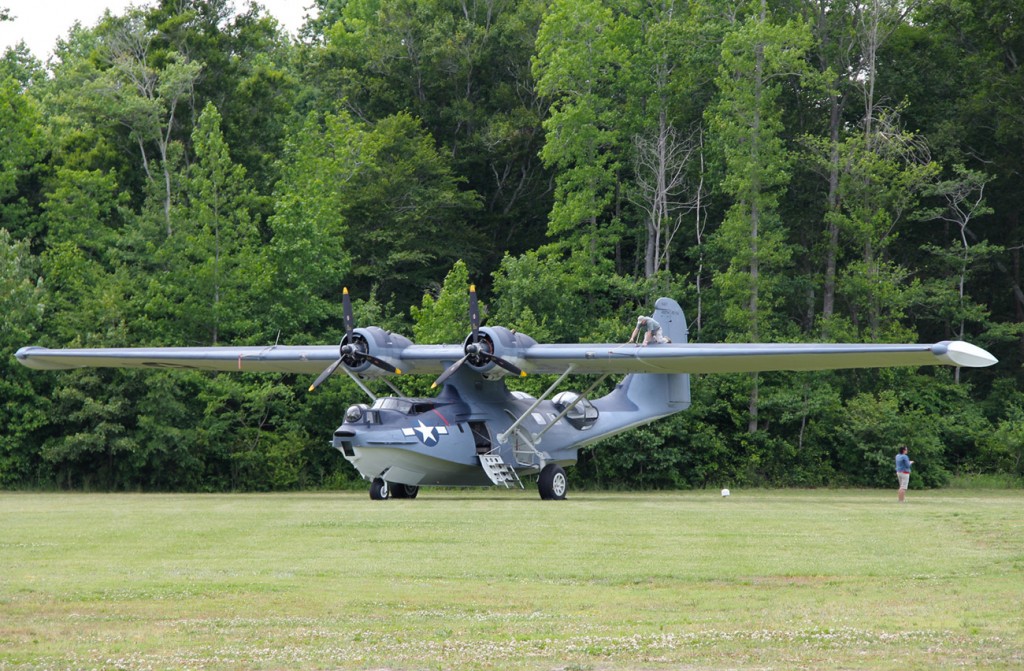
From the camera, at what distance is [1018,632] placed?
35.6 ft

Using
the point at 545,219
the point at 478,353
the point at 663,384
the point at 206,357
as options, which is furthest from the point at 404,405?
the point at 545,219

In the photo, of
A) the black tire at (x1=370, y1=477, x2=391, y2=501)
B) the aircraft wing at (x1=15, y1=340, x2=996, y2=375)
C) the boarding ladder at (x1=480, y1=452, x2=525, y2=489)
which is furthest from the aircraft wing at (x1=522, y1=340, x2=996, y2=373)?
the black tire at (x1=370, y1=477, x2=391, y2=501)

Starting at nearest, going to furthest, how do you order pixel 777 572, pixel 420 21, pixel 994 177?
pixel 777 572, pixel 994 177, pixel 420 21

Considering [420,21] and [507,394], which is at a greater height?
[420,21]

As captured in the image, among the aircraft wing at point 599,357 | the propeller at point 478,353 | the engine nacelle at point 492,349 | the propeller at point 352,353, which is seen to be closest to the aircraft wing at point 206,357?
the aircraft wing at point 599,357

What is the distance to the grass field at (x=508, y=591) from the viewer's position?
1002 centimetres

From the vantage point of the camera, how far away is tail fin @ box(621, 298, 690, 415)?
32.8 metres

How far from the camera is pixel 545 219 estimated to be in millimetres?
53594

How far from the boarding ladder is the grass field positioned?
4.18m

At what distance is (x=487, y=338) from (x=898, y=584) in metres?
14.5

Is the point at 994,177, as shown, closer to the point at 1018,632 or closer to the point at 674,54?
the point at 674,54

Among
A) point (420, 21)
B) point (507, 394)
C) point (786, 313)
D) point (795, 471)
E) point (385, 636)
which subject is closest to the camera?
point (385, 636)

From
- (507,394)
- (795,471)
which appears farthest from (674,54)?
(507,394)

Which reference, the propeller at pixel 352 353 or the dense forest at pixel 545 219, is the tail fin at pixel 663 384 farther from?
the propeller at pixel 352 353
